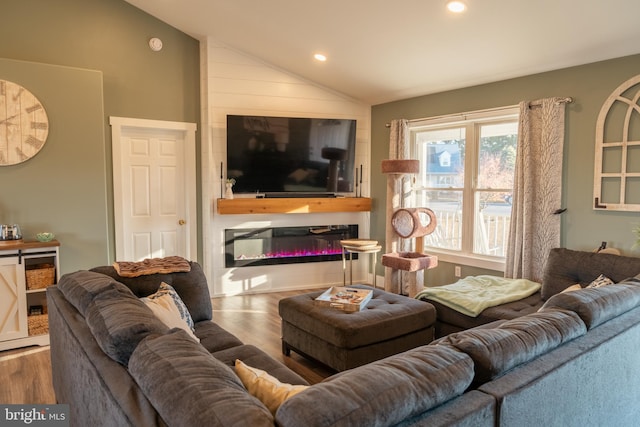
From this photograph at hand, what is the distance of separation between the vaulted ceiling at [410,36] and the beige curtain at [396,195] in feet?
1.48

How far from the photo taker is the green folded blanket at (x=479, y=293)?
3.25 m

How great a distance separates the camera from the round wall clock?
380 centimetres

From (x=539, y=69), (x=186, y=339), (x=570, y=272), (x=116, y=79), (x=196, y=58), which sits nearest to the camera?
(x=186, y=339)

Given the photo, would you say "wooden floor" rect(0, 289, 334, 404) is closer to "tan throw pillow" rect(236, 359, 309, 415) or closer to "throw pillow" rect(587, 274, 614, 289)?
"tan throw pillow" rect(236, 359, 309, 415)

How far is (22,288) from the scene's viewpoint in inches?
140

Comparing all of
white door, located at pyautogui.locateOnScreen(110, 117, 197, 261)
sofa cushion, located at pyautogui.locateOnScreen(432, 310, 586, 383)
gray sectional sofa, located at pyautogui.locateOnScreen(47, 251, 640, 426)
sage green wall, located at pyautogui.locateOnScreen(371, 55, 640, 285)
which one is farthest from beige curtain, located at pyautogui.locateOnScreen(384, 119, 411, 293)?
sofa cushion, located at pyautogui.locateOnScreen(432, 310, 586, 383)

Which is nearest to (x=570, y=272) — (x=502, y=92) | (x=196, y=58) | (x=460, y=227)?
(x=460, y=227)

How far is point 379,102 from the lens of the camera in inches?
222

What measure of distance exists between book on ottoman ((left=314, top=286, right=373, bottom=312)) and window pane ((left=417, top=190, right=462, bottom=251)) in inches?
74.1

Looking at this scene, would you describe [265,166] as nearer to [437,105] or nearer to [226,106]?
[226,106]

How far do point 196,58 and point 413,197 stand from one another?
120 inches

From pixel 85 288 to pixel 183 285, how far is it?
85 centimetres

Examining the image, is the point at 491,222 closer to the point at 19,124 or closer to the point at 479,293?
the point at 479,293

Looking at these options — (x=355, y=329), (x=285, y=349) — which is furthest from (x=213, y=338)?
(x=285, y=349)
